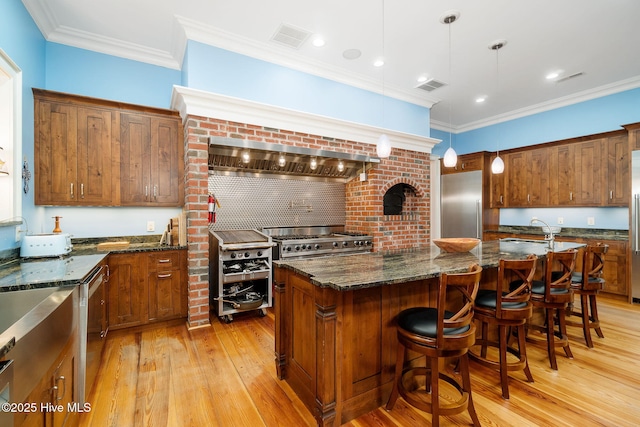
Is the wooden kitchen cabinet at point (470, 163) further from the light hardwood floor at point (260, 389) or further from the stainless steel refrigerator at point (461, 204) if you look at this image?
the light hardwood floor at point (260, 389)

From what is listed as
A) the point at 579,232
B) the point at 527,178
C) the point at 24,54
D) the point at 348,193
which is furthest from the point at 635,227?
the point at 24,54

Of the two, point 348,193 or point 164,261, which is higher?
point 348,193

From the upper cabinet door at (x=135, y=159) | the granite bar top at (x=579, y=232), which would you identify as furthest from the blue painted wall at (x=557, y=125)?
the upper cabinet door at (x=135, y=159)

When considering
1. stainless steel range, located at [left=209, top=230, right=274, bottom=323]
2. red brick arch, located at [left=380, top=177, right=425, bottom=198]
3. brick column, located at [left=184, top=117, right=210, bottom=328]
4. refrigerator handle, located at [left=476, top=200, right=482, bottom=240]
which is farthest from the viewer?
refrigerator handle, located at [left=476, top=200, right=482, bottom=240]

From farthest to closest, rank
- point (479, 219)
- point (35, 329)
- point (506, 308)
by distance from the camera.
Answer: point (479, 219) → point (506, 308) → point (35, 329)

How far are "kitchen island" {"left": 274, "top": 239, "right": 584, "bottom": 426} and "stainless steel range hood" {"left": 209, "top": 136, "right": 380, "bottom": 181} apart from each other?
5.99ft

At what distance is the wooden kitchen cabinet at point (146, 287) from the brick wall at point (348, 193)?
0.18m

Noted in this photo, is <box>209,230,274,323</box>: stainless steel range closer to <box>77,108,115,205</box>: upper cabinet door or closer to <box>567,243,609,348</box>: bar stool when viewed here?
<box>77,108,115,205</box>: upper cabinet door

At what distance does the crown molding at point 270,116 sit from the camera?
308 cm

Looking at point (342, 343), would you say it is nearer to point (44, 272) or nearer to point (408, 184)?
point (44, 272)

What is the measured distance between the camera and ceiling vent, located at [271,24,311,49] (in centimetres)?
315

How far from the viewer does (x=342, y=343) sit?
5.49 feet

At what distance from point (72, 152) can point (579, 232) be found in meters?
7.12

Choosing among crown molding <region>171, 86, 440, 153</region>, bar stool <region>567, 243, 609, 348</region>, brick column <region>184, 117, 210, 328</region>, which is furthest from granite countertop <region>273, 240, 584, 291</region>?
crown molding <region>171, 86, 440, 153</region>
